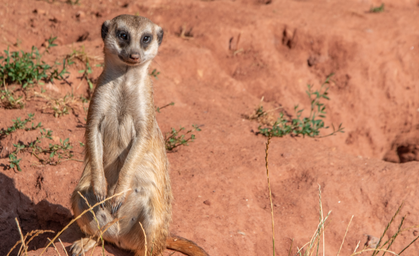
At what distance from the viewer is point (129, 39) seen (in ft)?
8.53

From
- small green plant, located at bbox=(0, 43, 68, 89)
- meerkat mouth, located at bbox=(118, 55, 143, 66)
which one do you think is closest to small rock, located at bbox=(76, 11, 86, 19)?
small green plant, located at bbox=(0, 43, 68, 89)

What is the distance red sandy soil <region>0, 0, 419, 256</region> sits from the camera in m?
3.31

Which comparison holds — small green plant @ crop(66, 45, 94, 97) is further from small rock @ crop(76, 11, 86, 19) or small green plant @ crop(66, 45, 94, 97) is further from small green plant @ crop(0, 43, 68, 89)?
small rock @ crop(76, 11, 86, 19)

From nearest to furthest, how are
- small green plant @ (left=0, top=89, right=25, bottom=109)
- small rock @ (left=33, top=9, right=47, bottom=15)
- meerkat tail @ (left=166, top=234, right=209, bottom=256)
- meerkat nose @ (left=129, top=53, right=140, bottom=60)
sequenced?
1. meerkat nose @ (left=129, top=53, right=140, bottom=60)
2. meerkat tail @ (left=166, top=234, right=209, bottom=256)
3. small green plant @ (left=0, top=89, right=25, bottom=109)
4. small rock @ (left=33, top=9, right=47, bottom=15)

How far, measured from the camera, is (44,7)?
5809 millimetres

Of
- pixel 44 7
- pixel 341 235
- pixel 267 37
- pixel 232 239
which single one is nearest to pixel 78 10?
pixel 44 7

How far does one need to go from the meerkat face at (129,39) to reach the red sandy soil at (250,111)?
1.27 meters

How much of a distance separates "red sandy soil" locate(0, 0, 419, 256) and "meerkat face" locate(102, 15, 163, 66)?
1270mm

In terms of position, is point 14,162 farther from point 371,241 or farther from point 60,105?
point 371,241

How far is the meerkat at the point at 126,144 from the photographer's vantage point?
2590 mm

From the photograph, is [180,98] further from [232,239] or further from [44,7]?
[44,7]

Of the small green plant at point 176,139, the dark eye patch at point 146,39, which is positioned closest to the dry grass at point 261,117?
the small green plant at point 176,139

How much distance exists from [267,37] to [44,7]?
10.7 ft

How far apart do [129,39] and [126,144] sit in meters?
0.68
